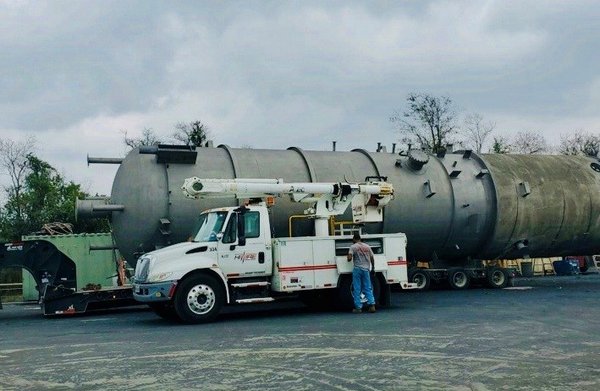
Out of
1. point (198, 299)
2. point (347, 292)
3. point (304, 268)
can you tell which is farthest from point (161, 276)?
point (347, 292)

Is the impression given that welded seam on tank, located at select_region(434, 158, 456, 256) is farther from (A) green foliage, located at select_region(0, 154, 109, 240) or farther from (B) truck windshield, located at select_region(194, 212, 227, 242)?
(A) green foliage, located at select_region(0, 154, 109, 240)

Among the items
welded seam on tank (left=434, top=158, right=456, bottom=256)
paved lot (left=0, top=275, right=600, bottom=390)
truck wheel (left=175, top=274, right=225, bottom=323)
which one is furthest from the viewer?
welded seam on tank (left=434, top=158, right=456, bottom=256)

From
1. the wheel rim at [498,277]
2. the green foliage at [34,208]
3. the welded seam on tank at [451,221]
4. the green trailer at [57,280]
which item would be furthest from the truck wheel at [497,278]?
the green foliage at [34,208]

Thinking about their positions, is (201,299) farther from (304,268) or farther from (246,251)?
(304,268)

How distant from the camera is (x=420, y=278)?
18.8 metres

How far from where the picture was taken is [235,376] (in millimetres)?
7469

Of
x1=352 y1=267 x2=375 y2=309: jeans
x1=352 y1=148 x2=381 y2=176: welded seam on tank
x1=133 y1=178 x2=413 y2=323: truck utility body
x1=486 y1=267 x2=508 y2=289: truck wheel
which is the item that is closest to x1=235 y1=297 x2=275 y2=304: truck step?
x1=133 y1=178 x2=413 y2=323: truck utility body

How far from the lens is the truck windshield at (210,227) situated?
13723 millimetres

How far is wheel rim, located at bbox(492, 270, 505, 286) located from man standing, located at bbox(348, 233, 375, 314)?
22.4 ft

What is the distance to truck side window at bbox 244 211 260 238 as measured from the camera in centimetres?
1394

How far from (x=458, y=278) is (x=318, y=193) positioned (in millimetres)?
6283

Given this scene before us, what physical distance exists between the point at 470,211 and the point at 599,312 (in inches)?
233

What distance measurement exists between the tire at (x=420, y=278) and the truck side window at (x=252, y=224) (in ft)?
20.4

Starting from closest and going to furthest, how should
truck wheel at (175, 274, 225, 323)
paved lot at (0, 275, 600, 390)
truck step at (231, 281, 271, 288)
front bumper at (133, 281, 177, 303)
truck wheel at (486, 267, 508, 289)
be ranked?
paved lot at (0, 275, 600, 390), front bumper at (133, 281, 177, 303), truck wheel at (175, 274, 225, 323), truck step at (231, 281, 271, 288), truck wheel at (486, 267, 508, 289)
